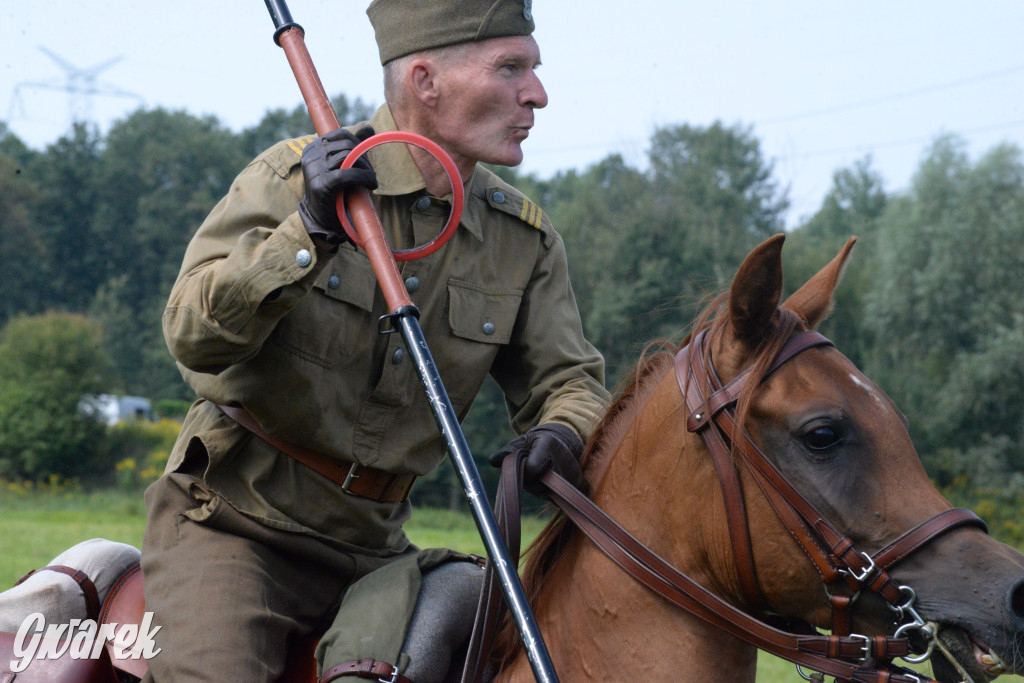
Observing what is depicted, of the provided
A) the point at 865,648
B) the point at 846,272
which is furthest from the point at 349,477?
the point at 846,272

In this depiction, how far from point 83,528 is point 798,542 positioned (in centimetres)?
1810

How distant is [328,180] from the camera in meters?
2.47

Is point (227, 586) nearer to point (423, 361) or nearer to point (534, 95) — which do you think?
point (423, 361)

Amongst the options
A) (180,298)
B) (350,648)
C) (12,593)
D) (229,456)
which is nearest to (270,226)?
(180,298)

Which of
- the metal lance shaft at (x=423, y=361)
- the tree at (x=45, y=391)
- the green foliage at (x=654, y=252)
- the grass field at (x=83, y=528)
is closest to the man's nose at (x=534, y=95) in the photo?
the metal lance shaft at (x=423, y=361)

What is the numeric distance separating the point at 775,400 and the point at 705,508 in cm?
32

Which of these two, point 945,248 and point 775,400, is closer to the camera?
point 775,400

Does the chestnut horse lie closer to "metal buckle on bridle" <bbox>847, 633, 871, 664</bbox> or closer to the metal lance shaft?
"metal buckle on bridle" <bbox>847, 633, 871, 664</bbox>

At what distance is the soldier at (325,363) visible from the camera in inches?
101

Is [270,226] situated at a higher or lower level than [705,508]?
higher

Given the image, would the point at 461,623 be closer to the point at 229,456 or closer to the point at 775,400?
the point at 229,456

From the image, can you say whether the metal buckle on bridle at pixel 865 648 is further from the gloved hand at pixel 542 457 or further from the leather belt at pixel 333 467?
the leather belt at pixel 333 467

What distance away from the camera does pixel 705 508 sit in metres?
2.38

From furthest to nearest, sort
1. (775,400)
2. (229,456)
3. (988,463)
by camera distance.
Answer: (988,463) → (229,456) → (775,400)
